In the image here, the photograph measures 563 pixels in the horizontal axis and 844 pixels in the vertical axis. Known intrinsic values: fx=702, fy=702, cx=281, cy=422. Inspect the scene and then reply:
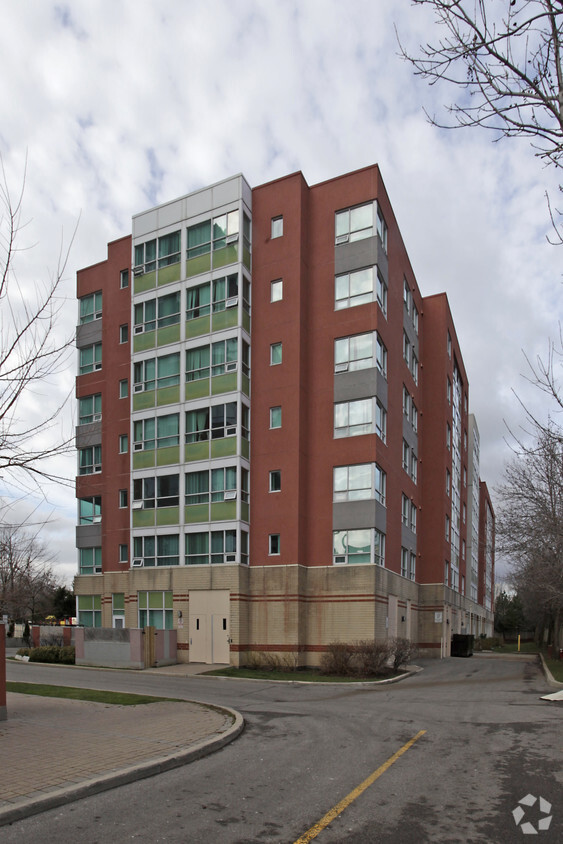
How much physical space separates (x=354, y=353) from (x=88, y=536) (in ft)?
59.9

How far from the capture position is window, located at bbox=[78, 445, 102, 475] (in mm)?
38938

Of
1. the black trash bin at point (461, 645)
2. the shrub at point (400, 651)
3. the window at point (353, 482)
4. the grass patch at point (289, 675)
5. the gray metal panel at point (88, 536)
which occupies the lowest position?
the black trash bin at point (461, 645)

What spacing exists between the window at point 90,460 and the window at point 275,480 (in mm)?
11638

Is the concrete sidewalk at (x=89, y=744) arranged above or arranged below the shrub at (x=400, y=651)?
above

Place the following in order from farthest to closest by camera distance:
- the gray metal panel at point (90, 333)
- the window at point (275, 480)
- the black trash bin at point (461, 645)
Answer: the black trash bin at point (461, 645), the gray metal panel at point (90, 333), the window at point (275, 480)

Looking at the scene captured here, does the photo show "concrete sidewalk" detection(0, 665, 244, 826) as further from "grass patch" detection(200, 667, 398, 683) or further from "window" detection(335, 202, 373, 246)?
"window" detection(335, 202, 373, 246)

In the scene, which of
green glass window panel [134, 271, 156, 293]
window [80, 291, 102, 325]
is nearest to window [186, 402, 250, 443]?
green glass window panel [134, 271, 156, 293]

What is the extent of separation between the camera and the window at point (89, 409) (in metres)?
39.3

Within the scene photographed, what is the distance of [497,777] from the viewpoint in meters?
8.68

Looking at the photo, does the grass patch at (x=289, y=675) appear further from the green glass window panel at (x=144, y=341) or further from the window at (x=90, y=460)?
the green glass window panel at (x=144, y=341)

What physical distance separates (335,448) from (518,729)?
1987cm

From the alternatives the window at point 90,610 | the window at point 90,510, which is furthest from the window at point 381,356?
the window at point 90,610

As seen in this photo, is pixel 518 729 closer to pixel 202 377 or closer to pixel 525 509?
pixel 525 509

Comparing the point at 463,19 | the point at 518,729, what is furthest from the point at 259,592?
the point at 463,19
